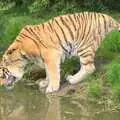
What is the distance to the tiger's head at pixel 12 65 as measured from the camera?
824 centimetres

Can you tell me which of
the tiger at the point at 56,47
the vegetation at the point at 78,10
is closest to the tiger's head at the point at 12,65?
the tiger at the point at 56,47

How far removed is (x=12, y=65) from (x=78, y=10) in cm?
440

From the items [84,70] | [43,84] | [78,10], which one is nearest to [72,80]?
[84,70]

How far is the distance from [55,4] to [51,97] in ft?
18.2

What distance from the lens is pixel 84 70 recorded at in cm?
821

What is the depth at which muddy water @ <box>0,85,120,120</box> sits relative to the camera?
7.18 metres

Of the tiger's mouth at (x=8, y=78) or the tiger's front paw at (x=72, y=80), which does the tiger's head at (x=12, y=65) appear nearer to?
the tiger's mouth at (x=8, y=78)

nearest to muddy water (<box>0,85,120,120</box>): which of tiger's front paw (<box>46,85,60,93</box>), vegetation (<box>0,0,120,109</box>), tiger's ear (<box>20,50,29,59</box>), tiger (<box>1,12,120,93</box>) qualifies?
tiger's front paw (<box>46,85,60,93</box>)

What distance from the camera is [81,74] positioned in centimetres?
820

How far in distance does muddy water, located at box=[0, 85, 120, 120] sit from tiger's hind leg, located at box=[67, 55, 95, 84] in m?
0.38

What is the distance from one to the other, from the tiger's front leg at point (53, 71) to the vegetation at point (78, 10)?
334mm

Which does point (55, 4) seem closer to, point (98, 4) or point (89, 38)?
point (98, 4)

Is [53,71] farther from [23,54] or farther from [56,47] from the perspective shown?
[23,54]

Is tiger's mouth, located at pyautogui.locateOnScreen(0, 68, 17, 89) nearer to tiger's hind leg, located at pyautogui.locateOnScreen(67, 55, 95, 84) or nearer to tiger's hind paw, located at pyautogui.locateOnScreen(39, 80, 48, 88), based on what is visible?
tiger's hind paw, located at pyautogui.locateOnScreen(39, 80, 48, 88)
